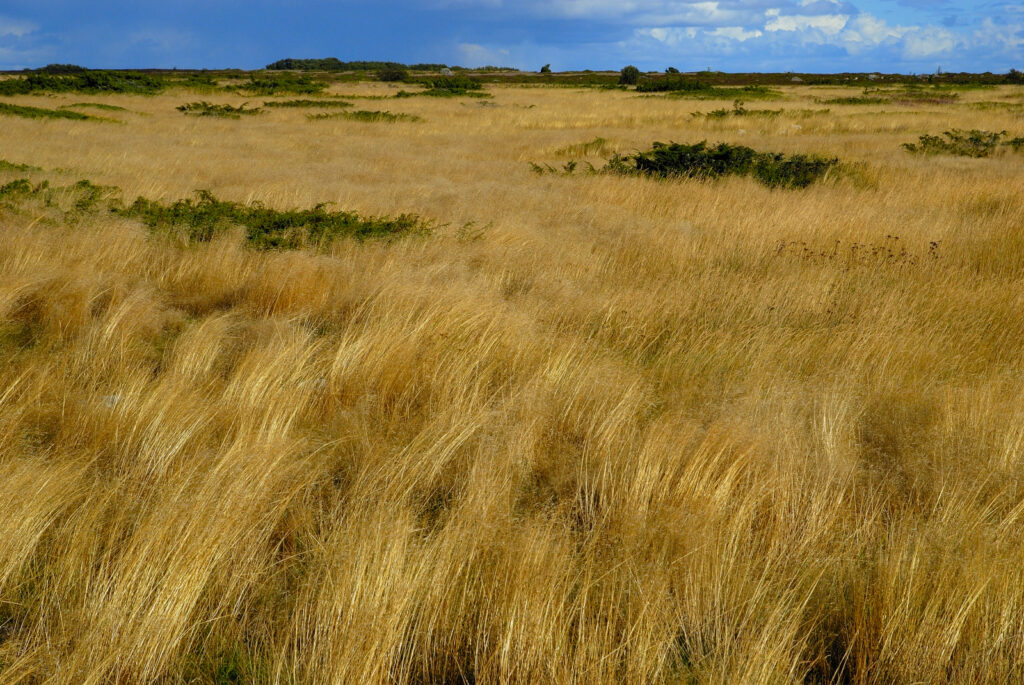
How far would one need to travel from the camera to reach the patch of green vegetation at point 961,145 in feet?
49.7

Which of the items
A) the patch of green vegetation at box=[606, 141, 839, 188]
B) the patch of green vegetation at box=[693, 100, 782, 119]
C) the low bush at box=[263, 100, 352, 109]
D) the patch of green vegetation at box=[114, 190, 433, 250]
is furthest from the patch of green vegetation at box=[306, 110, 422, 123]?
the patch of green vegetation at box=[114, 190, 433, 250]

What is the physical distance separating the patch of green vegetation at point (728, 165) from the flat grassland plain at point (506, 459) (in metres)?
4.78

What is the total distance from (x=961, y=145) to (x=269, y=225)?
1562 centimetres

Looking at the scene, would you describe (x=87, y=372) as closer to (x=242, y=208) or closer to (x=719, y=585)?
(x=719, y=585)

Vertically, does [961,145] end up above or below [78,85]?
below

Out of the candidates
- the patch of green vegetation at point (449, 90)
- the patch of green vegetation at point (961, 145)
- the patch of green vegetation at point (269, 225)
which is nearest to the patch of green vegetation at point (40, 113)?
the patch of green vegetation at point (269, 225)

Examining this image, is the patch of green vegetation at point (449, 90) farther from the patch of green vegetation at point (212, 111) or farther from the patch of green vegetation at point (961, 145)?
the patch of green vegetation at point (961, 145)

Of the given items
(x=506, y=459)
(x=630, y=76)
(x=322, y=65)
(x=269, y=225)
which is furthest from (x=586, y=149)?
(x=322, y=65)

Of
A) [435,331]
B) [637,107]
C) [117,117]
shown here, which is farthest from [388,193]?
[637,107]

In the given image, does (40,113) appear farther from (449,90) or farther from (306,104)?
(449,90)

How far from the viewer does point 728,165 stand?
12.4m

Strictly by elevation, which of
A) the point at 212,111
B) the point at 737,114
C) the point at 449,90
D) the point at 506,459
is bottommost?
the point at 506,459

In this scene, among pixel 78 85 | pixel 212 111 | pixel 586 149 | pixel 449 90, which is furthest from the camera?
pixel 449 90

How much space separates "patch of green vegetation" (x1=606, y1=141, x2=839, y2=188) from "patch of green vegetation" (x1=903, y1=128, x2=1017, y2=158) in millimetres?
3937
